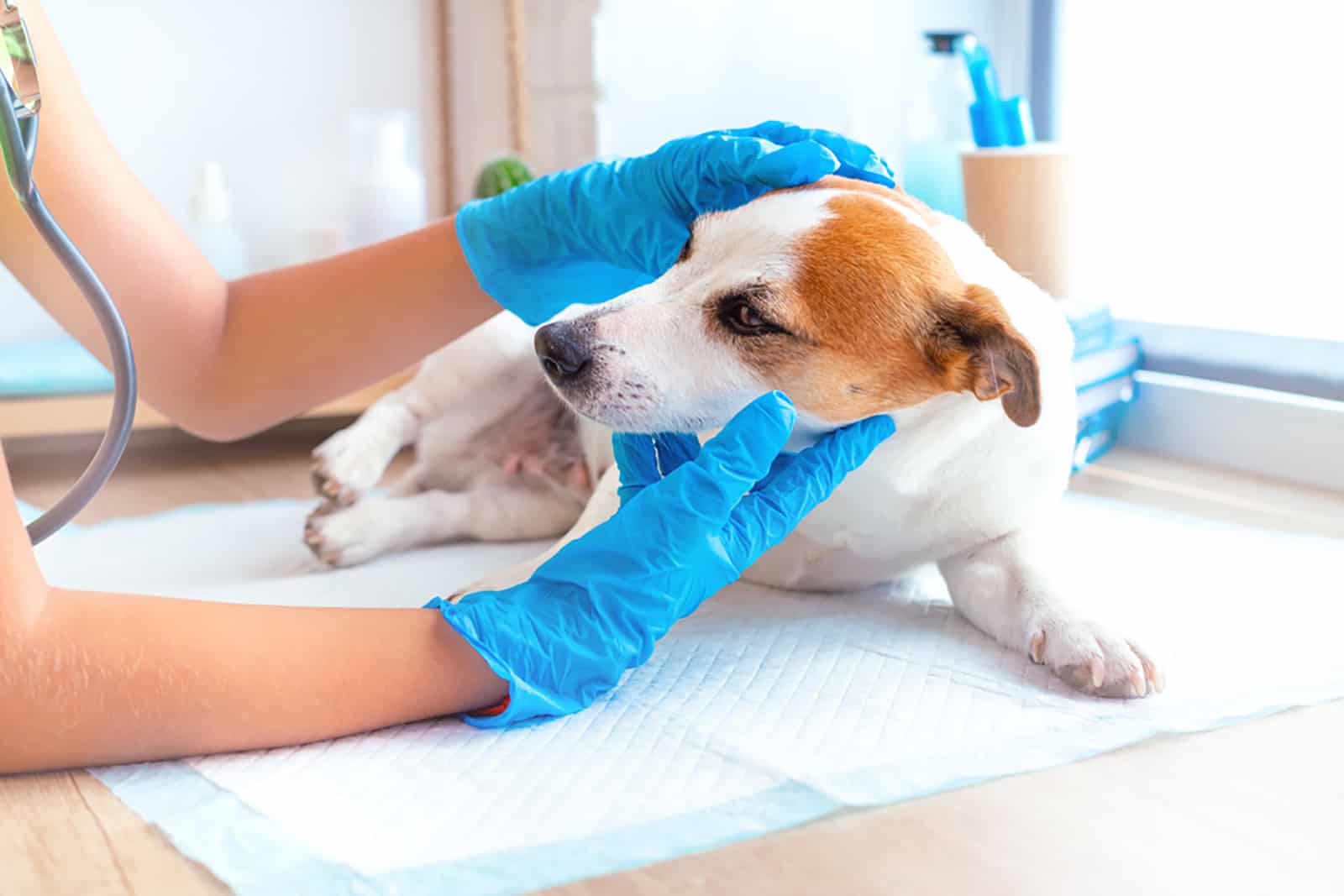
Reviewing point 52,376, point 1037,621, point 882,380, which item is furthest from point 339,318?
point 52,376

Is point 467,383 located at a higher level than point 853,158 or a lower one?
lower

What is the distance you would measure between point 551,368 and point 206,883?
45 cm

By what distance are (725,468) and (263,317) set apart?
0.62 m

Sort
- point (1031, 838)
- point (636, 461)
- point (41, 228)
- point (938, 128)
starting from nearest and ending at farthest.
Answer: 1. point (1031, 838)
2. point (41, 228)
3. point (636, 461)
4. point (938, 128)

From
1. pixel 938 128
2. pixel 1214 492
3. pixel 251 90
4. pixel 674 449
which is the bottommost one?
pixel 1214 492

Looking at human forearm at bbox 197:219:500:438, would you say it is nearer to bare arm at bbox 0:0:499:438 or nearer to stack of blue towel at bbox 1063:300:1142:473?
bare arm at bbox 0:0:499:438

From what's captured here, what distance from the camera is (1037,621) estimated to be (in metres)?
1.04

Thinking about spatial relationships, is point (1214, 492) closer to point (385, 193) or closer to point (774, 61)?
point (774, 61)

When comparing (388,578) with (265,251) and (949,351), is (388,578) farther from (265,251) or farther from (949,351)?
(265,251)

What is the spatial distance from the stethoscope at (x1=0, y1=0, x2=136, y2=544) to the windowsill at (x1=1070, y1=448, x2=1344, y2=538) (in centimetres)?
126

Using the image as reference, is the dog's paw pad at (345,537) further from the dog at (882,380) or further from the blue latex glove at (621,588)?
the blue latex glove at (621,588)

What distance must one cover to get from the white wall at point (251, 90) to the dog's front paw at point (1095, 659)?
5.51 ft

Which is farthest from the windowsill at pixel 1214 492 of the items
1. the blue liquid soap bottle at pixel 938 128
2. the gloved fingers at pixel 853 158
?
the gloved fingers at pixel 853 158

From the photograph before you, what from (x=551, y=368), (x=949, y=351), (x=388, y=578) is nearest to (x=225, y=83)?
(x=388, y=578)
